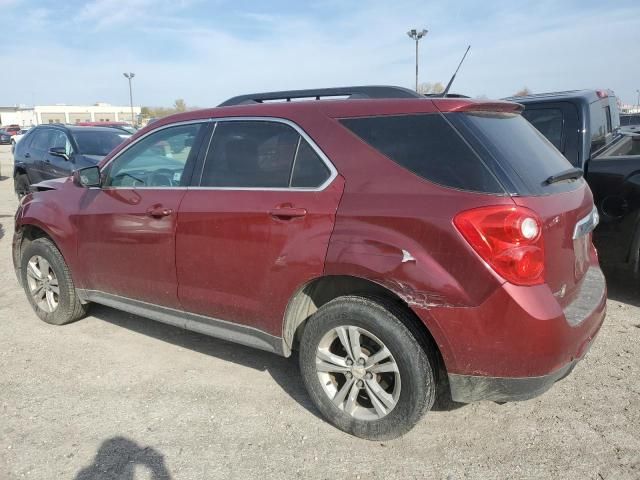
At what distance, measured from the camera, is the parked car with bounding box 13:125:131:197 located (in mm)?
8758

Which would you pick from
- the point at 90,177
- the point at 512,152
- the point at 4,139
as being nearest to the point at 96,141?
the point at 90,177

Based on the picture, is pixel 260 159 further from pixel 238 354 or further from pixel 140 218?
pixel 238 354

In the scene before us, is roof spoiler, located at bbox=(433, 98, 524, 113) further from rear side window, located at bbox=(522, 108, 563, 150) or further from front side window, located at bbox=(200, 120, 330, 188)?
rear side window, located at bbox=(522, 108, 563, 150)

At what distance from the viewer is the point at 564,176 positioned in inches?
112

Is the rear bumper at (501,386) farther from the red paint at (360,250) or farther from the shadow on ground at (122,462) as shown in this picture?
the shadow on ground at (122,462)

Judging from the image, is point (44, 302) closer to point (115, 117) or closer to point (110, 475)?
point (110, 475)

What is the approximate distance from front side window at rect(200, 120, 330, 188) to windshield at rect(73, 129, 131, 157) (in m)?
6.37

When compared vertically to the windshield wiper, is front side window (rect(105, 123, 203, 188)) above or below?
above

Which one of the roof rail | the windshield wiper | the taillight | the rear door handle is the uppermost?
the roof rail

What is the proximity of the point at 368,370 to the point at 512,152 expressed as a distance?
1.33m

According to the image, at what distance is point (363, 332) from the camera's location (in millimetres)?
2742

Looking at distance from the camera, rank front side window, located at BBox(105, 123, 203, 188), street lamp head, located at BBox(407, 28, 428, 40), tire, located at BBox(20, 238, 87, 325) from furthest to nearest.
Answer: street lamp head, located at BBox(407, 28, 428, 40) → tire, located at BBox(20, 238, 87, 325) → front side window, located at BBox(105, 123, 203, 188)

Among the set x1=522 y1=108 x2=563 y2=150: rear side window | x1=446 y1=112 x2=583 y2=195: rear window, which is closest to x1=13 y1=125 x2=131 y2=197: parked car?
x1=522 y1=108 x2=563 y2=150: rear side window

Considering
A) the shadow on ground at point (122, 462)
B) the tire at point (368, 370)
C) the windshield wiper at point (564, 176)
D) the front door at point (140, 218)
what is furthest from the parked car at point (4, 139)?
the windshield wiper at point (564, 176)
